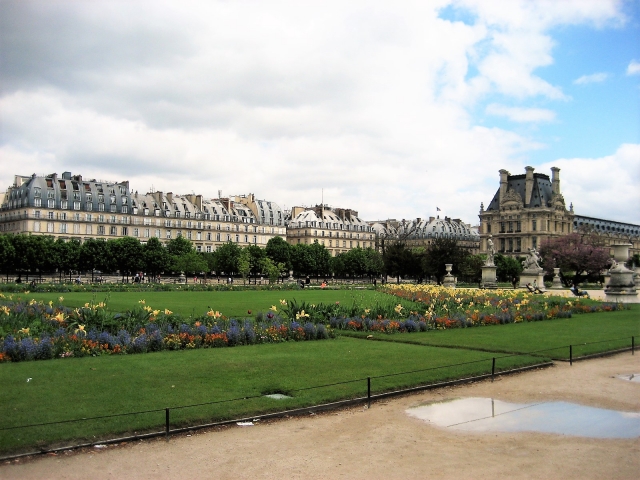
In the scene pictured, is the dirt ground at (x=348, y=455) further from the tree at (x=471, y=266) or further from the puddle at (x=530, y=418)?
the tree at (x=471, y=266)

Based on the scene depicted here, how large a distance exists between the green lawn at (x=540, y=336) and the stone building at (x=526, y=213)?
9592 centimetres

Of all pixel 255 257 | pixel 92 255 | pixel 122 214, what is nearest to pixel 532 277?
pixel 255 257

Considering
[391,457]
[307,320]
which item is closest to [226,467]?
[391,457]

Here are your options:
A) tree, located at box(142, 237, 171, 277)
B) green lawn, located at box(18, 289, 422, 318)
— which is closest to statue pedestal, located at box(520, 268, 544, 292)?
green lawn, located at box(18, 289, 422, 318)

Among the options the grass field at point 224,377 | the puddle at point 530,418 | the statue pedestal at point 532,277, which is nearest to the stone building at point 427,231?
the statue pedestal at point 532,277

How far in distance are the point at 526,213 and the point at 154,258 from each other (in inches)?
2701

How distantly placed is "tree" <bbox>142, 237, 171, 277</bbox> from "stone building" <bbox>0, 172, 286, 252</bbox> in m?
12.6

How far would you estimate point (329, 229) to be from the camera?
13050 centimetres

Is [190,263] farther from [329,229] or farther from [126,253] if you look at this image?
[329,229]

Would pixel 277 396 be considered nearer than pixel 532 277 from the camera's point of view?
Yes

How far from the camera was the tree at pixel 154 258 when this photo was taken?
89625mm

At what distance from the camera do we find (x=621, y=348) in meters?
19.8

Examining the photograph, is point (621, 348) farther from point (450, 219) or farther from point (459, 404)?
point (450, 219)

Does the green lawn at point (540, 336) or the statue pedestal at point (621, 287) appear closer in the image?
the green lawn at point (540, 336)
